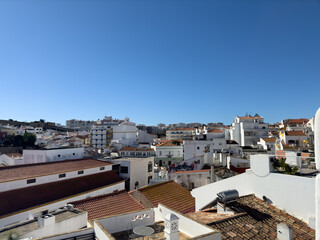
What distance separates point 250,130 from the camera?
169 feet

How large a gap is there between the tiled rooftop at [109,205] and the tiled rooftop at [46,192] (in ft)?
7.80

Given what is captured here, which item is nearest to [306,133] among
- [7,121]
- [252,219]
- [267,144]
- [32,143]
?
[267,144]

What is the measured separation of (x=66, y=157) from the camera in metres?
29.4

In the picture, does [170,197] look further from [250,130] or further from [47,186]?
[250,130]

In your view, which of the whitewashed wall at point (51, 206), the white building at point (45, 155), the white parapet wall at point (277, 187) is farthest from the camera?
the white building at point (45, 155)

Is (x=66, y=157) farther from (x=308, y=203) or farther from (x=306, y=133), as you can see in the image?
(x=306, y=133)

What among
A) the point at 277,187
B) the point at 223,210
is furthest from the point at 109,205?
the point at 277,187

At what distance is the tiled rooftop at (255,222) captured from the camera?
7.17 meters

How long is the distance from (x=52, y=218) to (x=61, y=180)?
10.5 m

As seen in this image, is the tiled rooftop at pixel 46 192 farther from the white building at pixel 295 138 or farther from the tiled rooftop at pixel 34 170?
the white building at pixel 295 138

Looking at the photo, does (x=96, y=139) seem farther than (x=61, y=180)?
Yes

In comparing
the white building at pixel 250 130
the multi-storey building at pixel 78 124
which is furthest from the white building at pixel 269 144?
the multi-storey building at pixel 78 124

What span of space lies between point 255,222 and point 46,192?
50.9 feet

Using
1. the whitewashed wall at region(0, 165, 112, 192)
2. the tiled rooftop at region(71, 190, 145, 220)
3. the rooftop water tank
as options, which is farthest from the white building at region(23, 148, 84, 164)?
the rooftop water tank
